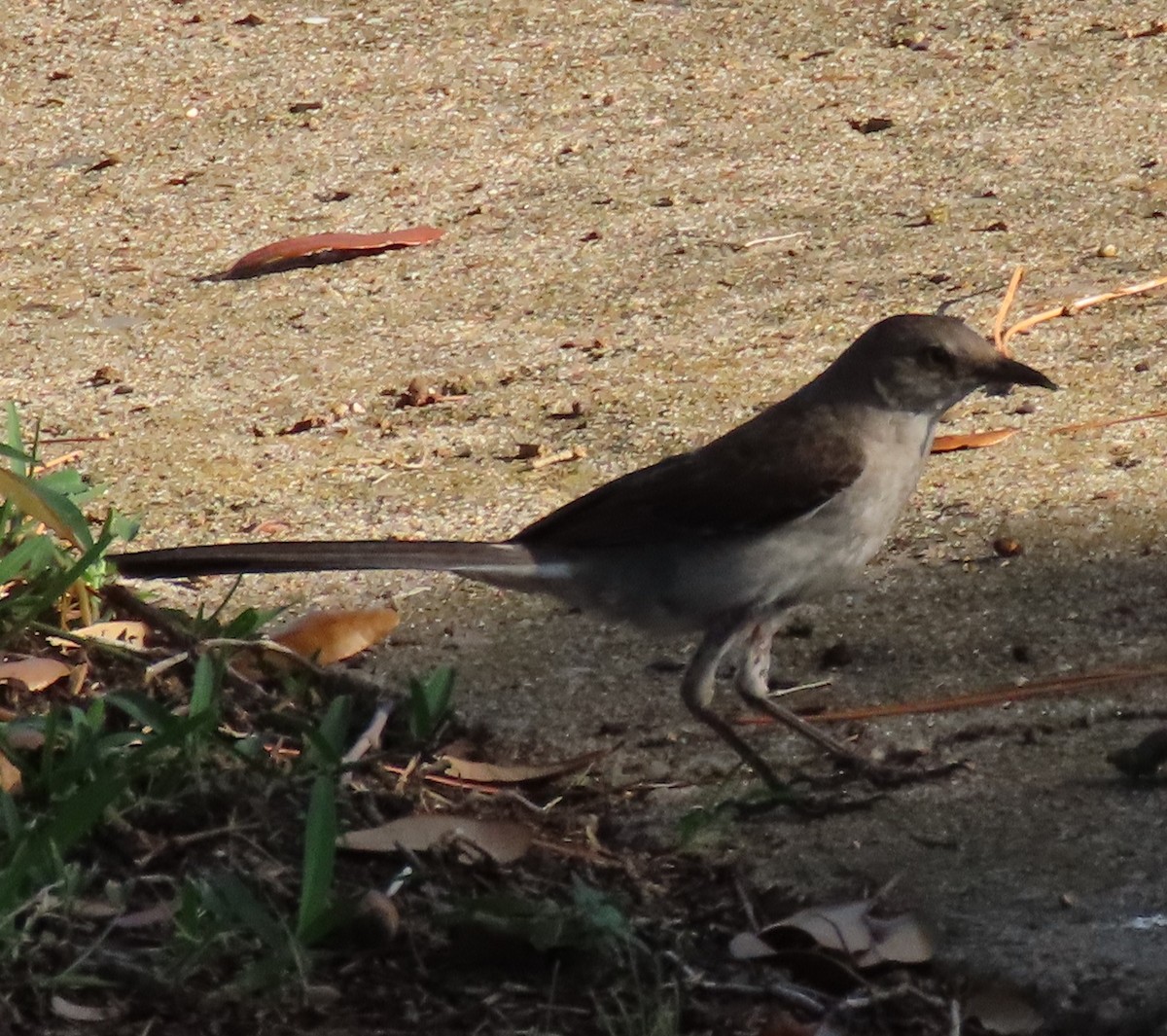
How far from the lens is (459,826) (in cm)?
349

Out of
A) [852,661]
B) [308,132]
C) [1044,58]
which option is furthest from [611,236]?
[852,661]

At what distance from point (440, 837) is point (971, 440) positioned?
89.2 inches

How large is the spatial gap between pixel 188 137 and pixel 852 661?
3.85 meters

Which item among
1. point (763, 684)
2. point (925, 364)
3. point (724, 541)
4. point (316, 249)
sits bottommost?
point (763, 684)

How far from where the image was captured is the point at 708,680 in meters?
4.15

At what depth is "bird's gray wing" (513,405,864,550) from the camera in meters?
4.29

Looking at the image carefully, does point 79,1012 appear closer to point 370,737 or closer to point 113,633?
point 370,737

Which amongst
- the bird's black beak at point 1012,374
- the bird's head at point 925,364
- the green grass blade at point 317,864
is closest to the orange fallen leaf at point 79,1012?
the green grass blade at point 317,864

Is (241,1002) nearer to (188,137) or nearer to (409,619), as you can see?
(409,619)

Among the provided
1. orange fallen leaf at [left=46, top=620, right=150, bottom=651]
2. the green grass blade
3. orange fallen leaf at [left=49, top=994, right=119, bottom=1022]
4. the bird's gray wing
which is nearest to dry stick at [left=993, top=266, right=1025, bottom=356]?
the bird's gray wing

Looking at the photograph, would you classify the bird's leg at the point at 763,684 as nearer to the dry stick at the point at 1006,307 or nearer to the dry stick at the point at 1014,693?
the dry stick at the point at 1014,693

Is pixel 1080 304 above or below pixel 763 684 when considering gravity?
above

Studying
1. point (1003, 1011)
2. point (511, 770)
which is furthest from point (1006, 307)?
point (1003, 1011)

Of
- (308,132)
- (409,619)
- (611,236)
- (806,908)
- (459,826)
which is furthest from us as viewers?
(308,132)
